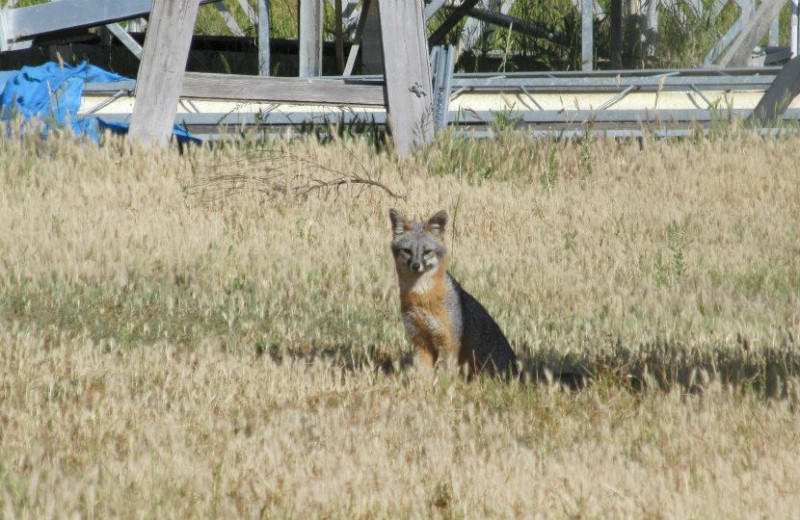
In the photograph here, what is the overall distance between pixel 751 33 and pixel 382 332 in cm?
1000

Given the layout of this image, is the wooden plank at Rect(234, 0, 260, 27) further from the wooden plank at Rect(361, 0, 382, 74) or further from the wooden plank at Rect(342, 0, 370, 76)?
the wooden plank at Rect(361, 0, 382, 74)

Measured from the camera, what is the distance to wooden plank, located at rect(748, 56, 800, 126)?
11.8 metres

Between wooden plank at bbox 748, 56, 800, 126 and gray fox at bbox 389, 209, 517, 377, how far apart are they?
6.97 metres

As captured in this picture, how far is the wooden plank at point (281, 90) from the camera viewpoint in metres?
10.9

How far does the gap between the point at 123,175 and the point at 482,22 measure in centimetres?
950

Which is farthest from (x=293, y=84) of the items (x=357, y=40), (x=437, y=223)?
(x=357, y=40)

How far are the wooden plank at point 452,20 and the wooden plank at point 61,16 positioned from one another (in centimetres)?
491

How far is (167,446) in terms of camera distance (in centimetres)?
442

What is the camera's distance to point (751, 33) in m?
14.7

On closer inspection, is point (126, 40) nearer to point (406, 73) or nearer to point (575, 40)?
point (406, 73)

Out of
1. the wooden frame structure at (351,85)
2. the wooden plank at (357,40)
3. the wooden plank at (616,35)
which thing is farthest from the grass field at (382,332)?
the wooden plank at (616,35)

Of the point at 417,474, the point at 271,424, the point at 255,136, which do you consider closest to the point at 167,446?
the point at 271,424

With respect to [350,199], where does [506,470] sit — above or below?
below

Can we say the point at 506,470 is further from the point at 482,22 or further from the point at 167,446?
the point at 482,22
